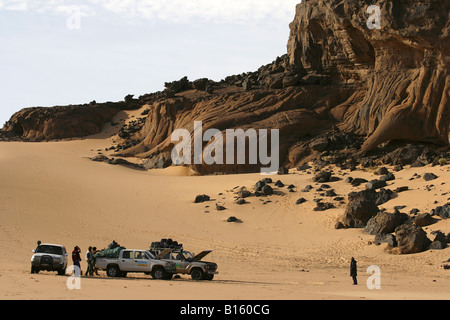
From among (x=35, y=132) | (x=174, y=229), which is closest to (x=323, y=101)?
(x=174, y=229)

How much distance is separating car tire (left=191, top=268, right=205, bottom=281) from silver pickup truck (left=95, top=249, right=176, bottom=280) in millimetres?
631

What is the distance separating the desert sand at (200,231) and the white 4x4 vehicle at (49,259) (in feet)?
1.38

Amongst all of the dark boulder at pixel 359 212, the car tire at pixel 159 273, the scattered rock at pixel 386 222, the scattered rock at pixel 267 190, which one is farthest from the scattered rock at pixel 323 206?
the car tire at pixel 159 273

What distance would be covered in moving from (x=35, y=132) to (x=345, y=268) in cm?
4166

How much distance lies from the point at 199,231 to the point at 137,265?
12.2 m

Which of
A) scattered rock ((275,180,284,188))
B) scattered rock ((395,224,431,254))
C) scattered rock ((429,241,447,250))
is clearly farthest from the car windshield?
scattered rock ((275,180,284,188))

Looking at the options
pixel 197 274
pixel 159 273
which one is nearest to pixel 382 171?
pixel 197 274

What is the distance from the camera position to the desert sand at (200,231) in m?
17.6

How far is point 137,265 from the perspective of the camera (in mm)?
21312

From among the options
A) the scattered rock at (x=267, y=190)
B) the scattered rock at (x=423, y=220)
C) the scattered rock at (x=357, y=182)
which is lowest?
the scattered rock at (x=423, y=220)

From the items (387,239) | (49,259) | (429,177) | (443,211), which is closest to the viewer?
(49,259)

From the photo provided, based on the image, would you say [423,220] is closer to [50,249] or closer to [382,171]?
[382,171]

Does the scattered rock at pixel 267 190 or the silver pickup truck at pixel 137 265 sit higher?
the scattered rock at pixel 267 190

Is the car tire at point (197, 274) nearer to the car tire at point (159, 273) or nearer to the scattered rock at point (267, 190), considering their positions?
the car tire at point (159, 273)
